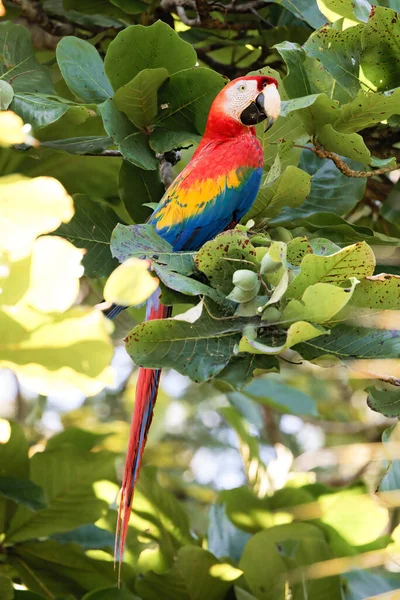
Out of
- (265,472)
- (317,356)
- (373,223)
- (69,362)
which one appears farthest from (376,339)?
(373,223)

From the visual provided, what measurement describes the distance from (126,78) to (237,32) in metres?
0.43

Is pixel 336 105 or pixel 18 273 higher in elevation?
pixel 18 273

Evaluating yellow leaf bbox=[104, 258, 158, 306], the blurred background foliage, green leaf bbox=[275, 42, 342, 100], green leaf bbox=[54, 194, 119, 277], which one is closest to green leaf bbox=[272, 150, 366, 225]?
the blurred background foliage

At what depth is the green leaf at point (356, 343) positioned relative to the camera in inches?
21.2

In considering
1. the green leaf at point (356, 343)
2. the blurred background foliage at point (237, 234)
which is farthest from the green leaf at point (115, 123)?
the green leaf at point (356, 343)

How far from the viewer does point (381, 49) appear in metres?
0.69

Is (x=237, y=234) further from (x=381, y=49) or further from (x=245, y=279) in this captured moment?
(x=381, y=49)

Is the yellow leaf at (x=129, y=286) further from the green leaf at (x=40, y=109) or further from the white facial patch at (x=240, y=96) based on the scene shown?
the white facial patch at (x=240, y=96)

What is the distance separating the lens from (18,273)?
217 millimetres

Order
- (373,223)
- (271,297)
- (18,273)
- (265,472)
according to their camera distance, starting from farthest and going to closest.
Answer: (373,223)
(265,472)
(271,297)
(18,273)

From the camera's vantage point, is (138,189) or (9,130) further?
(138,189)

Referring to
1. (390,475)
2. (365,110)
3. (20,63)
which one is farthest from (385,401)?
(20,63)

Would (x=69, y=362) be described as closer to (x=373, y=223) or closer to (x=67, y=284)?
(x=67, y=284)

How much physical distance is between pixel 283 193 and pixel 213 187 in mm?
116
